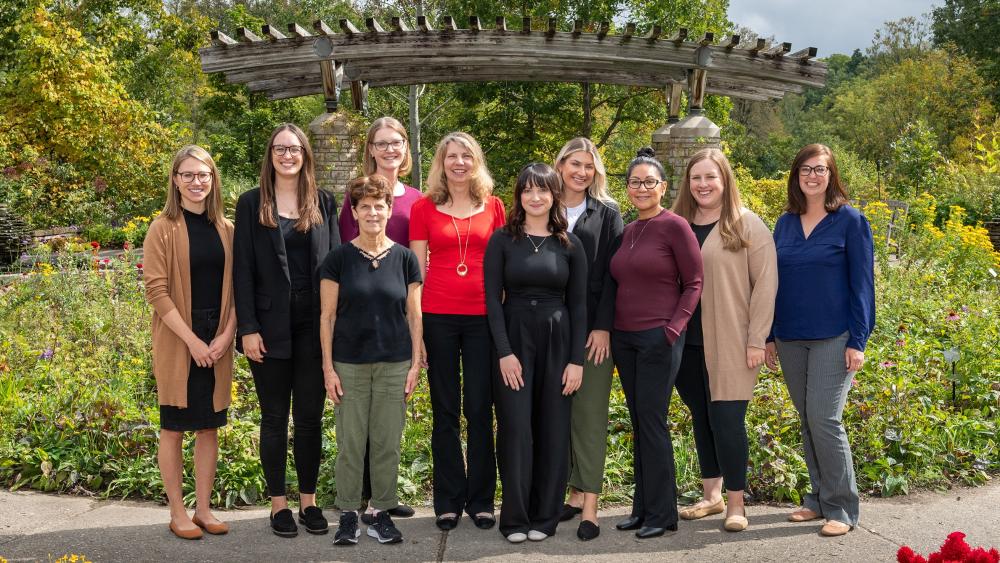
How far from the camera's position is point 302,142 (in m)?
3.96

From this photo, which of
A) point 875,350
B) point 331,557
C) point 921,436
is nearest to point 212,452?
point 331,557

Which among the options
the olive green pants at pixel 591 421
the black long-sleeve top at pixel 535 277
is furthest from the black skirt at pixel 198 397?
the olive green pants at pixel 591 421

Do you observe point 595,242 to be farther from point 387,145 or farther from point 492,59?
point 492,59

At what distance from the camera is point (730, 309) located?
400 centimetres

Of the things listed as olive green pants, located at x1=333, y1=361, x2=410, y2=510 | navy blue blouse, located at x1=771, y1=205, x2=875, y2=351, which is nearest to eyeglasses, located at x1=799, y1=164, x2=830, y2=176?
navy blue blouse, located at x1=771, y1=205, x2=875, y2=351

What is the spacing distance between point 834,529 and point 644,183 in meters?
1.89

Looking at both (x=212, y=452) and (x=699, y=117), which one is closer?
(x=212, y=452)

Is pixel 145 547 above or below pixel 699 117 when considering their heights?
below

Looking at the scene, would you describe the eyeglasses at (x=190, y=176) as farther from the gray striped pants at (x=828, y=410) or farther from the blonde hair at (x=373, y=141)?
the gray striped pants at (x=828, y=410)

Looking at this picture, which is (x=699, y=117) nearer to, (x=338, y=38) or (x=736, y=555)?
(x=338, y=38)

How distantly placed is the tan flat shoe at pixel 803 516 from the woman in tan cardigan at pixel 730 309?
28cm

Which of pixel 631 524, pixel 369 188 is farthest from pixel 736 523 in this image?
pixel 369 188

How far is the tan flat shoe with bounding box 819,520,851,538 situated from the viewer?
396 cm

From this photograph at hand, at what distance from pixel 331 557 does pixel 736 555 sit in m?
1.84
